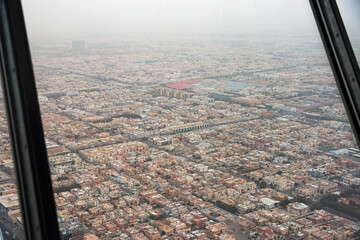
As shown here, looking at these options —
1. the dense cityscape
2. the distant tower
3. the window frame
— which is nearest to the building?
the dense cityscape

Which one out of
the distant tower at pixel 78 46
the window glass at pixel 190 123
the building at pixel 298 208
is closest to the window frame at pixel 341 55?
the window glass at pixel 190 123

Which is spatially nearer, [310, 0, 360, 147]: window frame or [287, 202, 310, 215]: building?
[310, 0, 360, 147]: window frame

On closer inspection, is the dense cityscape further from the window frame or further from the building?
the window frame

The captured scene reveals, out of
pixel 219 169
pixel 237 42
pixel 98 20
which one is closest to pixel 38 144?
pixel 98 20

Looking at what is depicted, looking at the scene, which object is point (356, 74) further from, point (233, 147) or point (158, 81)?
point (158, 81)

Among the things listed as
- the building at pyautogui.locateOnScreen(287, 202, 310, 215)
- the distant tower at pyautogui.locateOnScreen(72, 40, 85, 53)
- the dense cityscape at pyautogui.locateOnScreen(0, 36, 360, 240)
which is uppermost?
the distant tower at pyautogui.locateOnScreen(72, 40, 85, 53)

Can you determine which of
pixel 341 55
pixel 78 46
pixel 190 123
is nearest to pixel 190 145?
pixel 190 123

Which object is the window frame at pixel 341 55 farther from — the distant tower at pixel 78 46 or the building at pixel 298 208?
the distant tower at pixel 78 46

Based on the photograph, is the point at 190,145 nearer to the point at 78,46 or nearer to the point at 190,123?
the point at 190,123
